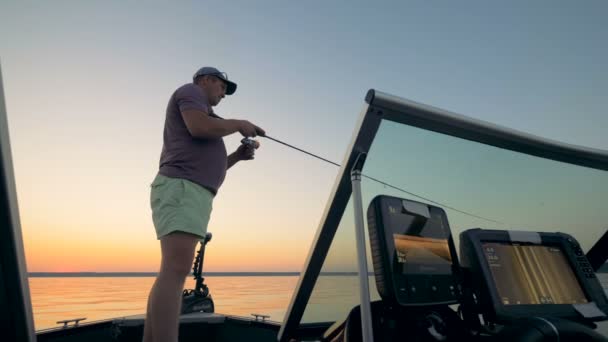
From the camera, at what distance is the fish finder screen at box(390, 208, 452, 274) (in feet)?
2.93

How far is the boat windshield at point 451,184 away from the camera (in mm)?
1021

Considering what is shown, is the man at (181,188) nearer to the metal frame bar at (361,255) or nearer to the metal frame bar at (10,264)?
the metal frame bar at (10,264)

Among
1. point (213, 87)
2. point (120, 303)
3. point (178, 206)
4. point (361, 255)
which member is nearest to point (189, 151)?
point (178, 206)

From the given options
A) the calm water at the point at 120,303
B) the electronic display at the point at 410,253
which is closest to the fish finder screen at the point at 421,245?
the electronic display at the point at 410,253

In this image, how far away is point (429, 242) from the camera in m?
0.98

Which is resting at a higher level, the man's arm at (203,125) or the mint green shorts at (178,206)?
the man's arm at (203,125)

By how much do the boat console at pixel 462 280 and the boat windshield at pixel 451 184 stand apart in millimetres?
94

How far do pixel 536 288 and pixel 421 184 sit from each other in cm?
53


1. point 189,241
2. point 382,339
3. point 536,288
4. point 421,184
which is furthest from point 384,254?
point 189,241

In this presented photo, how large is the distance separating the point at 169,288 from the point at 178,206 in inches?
13.1

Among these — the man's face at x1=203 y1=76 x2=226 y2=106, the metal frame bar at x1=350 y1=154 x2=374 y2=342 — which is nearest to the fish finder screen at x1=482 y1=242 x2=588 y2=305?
the metal frame bar at x1=350 y1=154 x2=374 y2=342

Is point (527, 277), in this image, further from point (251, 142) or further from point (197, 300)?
point (197, 300)

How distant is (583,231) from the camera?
155cm

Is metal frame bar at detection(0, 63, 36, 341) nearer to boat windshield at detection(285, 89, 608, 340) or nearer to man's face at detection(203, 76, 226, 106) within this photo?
boat windshield at detection(285, 89, 608, 340)
